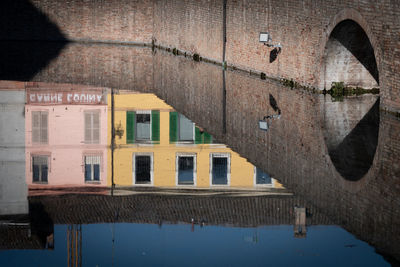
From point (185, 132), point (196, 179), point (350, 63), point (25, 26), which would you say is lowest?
point (196, 179)

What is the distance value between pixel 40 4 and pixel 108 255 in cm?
3134

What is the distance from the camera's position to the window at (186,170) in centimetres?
1079

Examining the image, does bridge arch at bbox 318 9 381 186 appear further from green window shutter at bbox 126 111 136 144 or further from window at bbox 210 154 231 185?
green window shutter at bbox 126 111 136 144

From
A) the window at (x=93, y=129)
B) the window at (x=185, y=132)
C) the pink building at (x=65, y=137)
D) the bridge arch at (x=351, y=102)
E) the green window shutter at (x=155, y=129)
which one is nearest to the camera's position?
the bridge arch at (x=351, y=102)

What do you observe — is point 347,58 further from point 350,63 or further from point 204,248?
point 204,248

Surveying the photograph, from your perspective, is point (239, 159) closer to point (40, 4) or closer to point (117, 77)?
point (117, 77)

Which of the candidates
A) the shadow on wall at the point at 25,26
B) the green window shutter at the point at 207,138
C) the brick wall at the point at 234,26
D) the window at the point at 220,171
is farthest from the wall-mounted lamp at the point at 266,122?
the shadow on wall at the point at 25,26

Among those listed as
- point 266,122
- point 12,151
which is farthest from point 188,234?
point 266,122

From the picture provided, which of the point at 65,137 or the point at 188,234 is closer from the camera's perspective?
the point at 188,234

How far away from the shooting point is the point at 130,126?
50.7ft

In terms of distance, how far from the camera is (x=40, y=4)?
1467 inches

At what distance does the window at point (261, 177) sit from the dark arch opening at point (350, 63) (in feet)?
18.7

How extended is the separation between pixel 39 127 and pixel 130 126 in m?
2.01

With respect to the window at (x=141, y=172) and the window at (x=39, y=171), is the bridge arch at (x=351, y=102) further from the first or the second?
the window at (x=39, y=171)
